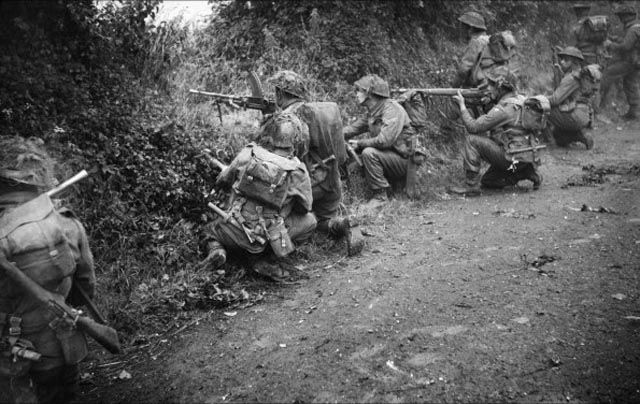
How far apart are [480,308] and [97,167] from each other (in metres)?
3.70

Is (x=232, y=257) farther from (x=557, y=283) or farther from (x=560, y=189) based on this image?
(x=560, y=189)

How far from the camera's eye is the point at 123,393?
389 cm

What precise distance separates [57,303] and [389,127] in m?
5.48

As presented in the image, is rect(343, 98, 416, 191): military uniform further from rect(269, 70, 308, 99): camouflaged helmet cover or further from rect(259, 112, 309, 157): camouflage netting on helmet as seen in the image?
rect(259, 112, 309, 157): camouflage netting on helmet

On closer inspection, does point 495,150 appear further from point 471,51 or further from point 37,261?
point 37,261

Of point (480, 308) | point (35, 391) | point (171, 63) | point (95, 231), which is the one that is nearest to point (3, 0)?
point (95, 231)

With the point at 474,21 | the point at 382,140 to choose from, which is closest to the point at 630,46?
the point at 474,21

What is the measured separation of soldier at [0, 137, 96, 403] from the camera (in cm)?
333

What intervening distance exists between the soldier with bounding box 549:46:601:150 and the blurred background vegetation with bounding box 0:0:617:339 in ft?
11.2

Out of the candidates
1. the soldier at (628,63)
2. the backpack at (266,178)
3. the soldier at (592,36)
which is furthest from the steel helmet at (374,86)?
the soldier at (628,63)

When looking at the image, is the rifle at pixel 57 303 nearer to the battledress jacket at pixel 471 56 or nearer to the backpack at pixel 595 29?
the battledress jacket at pixel 471 56

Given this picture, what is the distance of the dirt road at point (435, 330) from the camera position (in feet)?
12.4

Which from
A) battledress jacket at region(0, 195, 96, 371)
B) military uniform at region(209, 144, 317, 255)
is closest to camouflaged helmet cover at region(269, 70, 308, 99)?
military uniform at region(209, 144, 317, 255)

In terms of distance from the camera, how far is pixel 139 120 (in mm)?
6137
